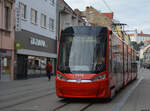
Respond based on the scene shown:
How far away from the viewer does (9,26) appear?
2580cm

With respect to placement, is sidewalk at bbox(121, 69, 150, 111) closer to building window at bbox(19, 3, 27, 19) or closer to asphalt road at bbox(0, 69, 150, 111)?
asphalt road at bbox(0, 69, 150, 111)

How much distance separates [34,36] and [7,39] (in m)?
5.99

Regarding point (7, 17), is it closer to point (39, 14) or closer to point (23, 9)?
point (23, 9)

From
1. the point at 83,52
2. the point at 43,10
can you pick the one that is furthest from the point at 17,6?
the point at 83,52

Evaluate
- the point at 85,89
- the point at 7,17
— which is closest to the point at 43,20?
the point at 7,17

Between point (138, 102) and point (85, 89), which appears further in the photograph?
point (138, 102)

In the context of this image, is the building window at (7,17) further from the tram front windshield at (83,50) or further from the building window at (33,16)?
the tram front windshield at (83,50)

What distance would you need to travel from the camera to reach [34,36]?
3102cm

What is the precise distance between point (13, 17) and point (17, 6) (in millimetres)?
1017

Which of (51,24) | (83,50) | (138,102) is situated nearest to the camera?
(83,50)

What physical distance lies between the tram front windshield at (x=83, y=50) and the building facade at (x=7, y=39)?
535 inches

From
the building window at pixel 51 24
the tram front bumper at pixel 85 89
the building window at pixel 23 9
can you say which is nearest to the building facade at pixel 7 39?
the building window at pixel 23 9

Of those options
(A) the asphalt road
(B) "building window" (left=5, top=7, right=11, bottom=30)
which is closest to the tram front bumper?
(A) the asphalt road

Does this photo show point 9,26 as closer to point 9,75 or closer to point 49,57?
point 9,75
